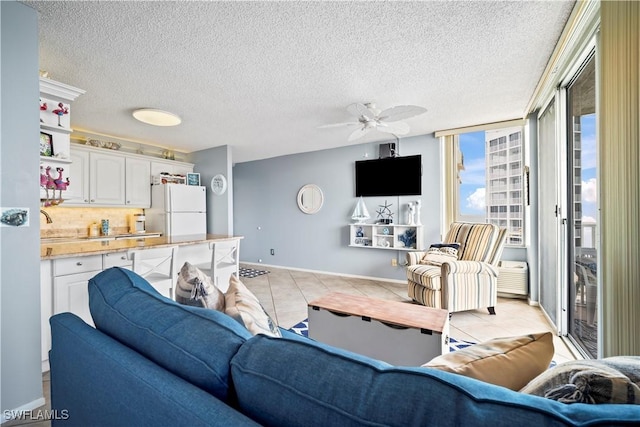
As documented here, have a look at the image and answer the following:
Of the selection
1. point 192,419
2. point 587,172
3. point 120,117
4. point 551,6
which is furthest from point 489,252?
point 120,117

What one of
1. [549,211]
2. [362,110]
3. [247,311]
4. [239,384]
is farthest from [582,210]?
[239,384]

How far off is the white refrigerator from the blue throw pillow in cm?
399

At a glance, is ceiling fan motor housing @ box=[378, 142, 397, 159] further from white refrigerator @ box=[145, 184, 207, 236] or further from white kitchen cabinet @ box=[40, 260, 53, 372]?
white kitchen cabinet @ box=[40, 260, 53, 372]

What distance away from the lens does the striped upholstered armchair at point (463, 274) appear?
2.96 metres

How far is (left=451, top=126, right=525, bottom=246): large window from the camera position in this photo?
12.7 feet

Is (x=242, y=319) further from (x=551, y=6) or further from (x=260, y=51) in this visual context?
(x=551, y=6)

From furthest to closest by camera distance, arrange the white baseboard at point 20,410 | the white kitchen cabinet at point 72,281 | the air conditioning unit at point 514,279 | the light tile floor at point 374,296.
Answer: the air conditioning unit at point 514,279 < the light tile floor at point 374,296 < the white kitchen cabinet at point 72,281 < the white baseboard at point 20,410

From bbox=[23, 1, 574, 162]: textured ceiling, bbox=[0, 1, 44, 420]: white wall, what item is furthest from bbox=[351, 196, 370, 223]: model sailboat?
bbox=[0, 1, 44, 420]: white wall

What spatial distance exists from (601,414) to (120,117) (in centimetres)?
452

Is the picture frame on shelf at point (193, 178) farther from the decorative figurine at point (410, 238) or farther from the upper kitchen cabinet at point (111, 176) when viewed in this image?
the decorative figurine at point (410, 238)

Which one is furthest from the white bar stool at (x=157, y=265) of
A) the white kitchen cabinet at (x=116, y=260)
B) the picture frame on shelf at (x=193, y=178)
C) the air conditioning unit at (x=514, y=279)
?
the air conditioning unit at (x=514, y=279)

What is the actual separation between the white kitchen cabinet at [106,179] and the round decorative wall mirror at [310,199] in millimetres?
3012

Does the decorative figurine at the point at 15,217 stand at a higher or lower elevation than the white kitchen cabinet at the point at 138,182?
lower

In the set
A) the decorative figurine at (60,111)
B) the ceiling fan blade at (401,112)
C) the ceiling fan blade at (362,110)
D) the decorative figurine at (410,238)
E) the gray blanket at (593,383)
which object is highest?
the ceiling fan blade at (362,110)
